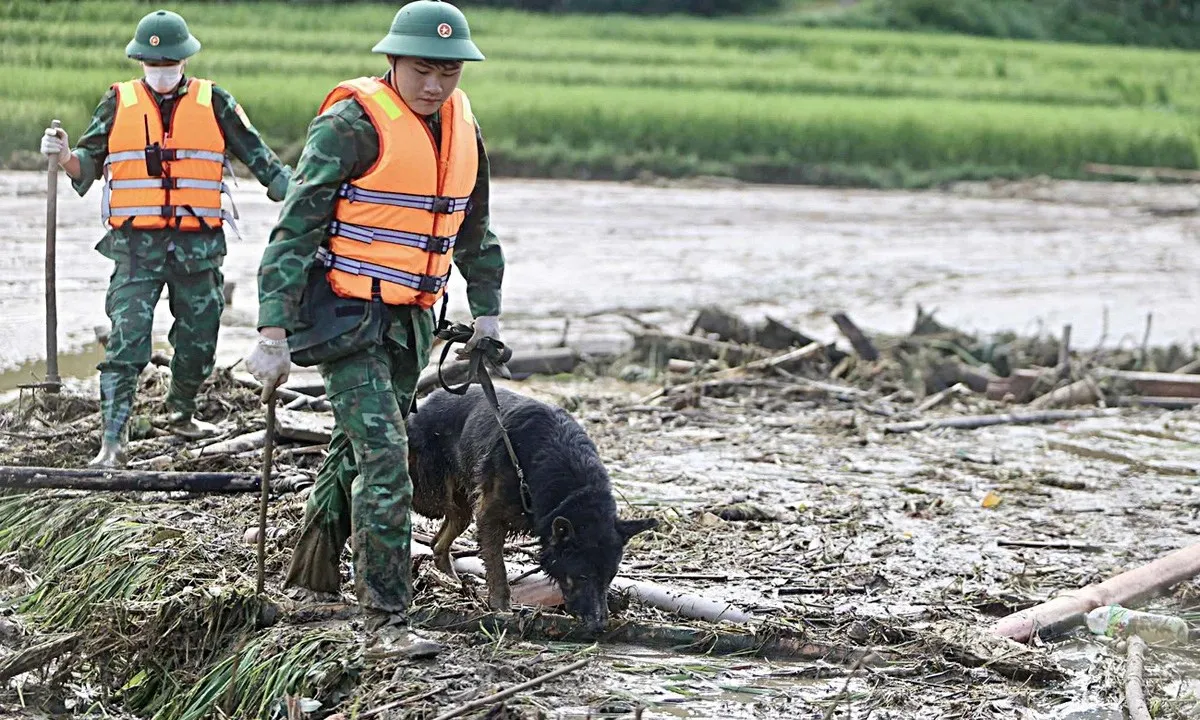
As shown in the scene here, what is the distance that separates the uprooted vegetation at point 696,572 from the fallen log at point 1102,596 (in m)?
0.09

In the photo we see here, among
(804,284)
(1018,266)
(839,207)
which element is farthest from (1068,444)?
(839,207)

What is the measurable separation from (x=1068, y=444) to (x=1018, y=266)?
32.9 ft

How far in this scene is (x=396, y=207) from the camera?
524cm

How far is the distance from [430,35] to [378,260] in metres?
0.80

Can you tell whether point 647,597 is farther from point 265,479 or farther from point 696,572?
point 265,479

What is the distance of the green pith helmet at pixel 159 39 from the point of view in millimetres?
7426

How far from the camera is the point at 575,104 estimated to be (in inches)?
1098

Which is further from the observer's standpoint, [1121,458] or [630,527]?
[1121,458]

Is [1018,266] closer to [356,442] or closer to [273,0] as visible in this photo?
[356,442]

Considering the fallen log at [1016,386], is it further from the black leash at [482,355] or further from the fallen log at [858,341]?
the black leash at [482,355]

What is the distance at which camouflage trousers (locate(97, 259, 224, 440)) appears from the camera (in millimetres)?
7430

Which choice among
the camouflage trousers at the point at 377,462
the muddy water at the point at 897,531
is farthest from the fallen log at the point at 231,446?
the camouflage trousers at the point at 377,462

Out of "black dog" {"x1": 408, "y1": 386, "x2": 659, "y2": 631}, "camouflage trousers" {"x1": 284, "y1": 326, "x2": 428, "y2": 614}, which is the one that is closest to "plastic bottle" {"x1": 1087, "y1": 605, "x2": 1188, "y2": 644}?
"black dog" {"x1": 408, "y1": 386, "x2": 659, "y2": 631}

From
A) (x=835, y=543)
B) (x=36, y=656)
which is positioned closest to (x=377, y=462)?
(x=36, y=656)
